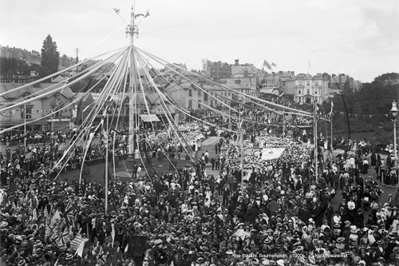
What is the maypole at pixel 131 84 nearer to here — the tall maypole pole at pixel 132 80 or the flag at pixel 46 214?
the tall maypole pole at pixel 132 80

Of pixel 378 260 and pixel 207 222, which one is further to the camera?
pixel 207 222

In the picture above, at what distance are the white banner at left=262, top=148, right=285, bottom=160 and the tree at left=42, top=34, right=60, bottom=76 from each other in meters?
45.6

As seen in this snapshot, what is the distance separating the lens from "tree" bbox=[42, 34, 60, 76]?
63.1m

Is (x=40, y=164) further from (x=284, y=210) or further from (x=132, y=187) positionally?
(x=284, y=210)

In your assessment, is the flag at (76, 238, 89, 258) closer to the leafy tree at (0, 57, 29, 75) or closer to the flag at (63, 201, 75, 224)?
the flag at (63, 201, 75, 224)

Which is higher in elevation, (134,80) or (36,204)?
(134,80)

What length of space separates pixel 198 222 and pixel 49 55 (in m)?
56.2

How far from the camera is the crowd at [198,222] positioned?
10.6 metres

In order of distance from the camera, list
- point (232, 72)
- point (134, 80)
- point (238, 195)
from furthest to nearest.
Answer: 1. point (232, 72)
2. point (134, 80)
3. point (238, 195)

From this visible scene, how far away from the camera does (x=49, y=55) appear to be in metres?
63.6

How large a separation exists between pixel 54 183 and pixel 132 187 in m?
3.18

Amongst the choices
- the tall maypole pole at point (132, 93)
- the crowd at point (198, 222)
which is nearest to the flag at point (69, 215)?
the crowd at point (198, 222)

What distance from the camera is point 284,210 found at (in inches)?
559

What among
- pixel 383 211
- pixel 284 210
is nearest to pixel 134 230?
pixel 284 210
